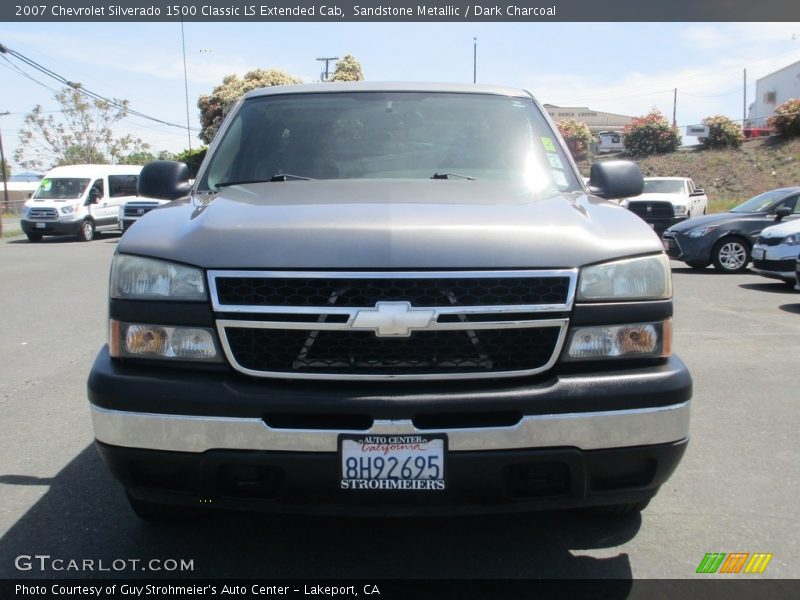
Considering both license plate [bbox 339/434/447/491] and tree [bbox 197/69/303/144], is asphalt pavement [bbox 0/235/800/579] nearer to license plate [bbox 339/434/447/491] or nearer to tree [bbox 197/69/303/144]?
license plate [bbox 339/434/447/491]

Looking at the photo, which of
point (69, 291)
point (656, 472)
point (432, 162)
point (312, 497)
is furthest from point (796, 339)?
point (69, 291)

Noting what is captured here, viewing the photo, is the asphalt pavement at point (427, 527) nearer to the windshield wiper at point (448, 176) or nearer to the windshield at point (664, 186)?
the windshield wiper at point (448, 176)

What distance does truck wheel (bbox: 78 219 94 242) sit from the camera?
24.6 meters

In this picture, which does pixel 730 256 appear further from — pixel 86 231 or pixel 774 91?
pixel 774 91

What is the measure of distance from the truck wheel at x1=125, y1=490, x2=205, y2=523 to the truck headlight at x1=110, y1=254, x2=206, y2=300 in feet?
2.96

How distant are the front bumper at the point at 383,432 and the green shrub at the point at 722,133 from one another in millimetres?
40651

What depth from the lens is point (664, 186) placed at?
2119cm

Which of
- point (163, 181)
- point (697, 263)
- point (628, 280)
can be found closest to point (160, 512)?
point (163, 181)

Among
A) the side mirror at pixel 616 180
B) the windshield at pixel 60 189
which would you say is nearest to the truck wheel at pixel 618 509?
the side mirror at pixel 616 180

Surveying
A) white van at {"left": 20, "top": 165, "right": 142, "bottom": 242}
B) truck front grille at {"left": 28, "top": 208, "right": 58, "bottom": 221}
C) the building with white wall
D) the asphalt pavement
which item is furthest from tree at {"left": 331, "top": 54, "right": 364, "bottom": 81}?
the asphalt pavement

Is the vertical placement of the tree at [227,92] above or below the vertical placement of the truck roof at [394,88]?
above

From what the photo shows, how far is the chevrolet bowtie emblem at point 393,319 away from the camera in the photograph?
256cm

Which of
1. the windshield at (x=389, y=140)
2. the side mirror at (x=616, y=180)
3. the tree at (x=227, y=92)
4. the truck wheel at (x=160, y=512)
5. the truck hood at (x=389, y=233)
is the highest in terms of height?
the tree at (x=227, y=92)

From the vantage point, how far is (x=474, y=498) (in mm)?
2615
